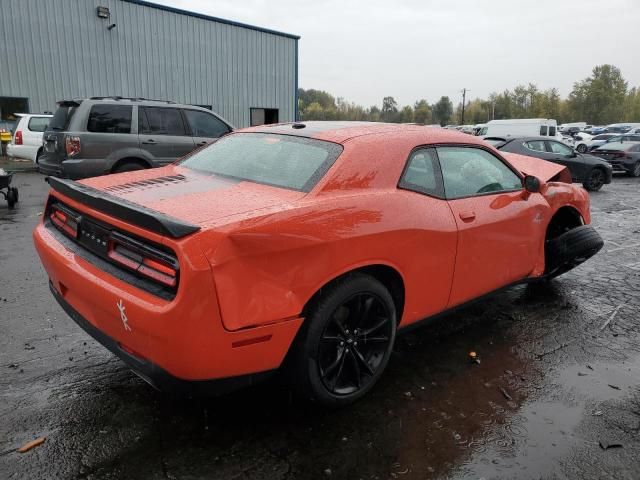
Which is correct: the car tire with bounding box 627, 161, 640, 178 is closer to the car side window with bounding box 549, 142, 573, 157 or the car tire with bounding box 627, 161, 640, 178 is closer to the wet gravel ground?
the car side window with bounding box 549, 142, 573, 157

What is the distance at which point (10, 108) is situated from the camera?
17.8 metres

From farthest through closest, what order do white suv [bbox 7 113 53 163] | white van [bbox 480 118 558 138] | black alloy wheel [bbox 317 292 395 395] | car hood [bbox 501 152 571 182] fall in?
1. white van [bbox 480 118 558 138]
2. white suv [bbox 7 113 53 163]
3. car hood [bbox 501 152 571 182]
4. black alloy wheel [bbox 317 292 395 395]

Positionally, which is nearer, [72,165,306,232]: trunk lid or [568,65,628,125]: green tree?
[72,165,306,232]: trunk lid

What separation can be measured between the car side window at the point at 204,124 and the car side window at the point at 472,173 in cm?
674

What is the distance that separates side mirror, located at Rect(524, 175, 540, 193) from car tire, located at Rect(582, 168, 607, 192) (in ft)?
35.8

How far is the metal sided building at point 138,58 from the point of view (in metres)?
17.2

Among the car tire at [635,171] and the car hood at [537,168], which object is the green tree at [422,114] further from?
the car hood at [537,168]

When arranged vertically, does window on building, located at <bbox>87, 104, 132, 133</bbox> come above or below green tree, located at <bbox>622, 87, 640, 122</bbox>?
below

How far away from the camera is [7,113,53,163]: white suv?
13.8 meters

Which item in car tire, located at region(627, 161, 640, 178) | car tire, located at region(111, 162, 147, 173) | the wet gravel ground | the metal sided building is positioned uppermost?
the metal sided building

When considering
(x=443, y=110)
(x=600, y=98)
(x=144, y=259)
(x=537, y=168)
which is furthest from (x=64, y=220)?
(x=443, y=110)

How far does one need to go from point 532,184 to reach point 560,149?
10.6 metres

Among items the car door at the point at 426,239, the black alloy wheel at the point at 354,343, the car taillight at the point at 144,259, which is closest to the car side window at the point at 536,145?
the car door at the point at 426,239

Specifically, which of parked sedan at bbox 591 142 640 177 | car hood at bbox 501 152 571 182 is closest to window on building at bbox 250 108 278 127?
parked sedan at bbox 591 142 640 177
